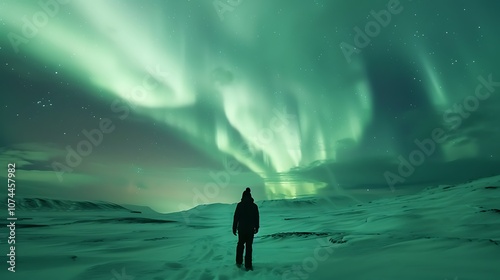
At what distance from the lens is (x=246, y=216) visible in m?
8.14

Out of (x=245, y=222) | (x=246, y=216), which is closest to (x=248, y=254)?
(x=245, y=222)

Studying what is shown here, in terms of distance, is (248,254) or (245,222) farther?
(245,222)

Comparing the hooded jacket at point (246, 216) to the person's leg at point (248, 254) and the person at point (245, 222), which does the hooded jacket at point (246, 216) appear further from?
the person's leg at point (248, 254)

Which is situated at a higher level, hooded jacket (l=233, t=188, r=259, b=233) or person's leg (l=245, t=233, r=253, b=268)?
hooded jacket (l=233, t=188, r=259, b=233)

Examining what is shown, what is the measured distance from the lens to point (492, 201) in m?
18.3

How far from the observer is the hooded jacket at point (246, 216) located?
8062mm

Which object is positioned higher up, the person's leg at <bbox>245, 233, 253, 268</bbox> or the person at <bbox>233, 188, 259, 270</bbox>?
the person at <bbox>233, 188, 259, 270</bbox>

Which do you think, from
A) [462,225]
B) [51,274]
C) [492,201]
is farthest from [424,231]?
[51,274]

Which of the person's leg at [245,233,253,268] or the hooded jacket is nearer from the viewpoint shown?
the person's leg at [245,233,253,268]

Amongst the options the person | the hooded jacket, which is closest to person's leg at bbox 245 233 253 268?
the person

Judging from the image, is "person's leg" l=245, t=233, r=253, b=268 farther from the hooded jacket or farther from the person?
the hooded jacket

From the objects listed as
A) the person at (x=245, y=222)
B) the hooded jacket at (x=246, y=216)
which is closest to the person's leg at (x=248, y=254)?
the person at (x=245, y=222)

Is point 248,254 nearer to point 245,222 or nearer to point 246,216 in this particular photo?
point 245,222

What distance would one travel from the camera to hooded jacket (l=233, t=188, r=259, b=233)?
8.06 m
